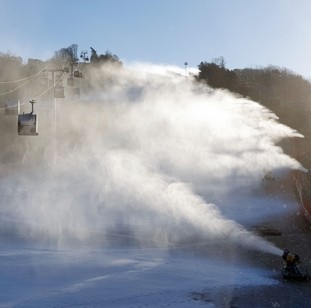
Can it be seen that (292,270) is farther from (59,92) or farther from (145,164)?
(145,164)

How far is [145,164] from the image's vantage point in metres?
29.4

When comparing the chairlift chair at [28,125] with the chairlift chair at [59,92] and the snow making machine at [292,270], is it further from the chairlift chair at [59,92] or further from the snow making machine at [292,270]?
the snow making machine at [292,270]

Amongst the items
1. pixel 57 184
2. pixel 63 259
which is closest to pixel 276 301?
pixel 63 259

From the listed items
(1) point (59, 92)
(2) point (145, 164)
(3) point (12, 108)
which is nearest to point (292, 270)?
(3) point (12, 108)

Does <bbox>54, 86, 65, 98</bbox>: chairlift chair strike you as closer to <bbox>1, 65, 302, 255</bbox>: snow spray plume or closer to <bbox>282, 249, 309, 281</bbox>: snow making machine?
<bbox>1, 65, 302, 255</bbox>: snow spray plume

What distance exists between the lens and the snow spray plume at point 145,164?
18125 mm

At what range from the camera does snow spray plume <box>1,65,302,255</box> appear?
18125mm

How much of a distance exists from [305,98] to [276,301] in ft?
231

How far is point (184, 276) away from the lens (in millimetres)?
11312

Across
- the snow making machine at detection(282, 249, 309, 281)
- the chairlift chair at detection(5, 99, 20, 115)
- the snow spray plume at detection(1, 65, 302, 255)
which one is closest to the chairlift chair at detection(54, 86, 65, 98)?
the chairlift chair at detection(5, 99, 20, 115)

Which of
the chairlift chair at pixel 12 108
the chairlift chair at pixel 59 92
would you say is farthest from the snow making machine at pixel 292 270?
the chairlift chair at pixel 59 92

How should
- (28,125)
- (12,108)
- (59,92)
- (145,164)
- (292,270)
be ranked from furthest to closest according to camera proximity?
(145,164) < (59,92) < (12,108) < (28,125) < (292,270)

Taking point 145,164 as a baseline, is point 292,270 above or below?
below

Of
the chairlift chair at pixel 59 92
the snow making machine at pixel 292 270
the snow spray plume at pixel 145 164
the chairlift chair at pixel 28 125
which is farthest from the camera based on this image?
the chairlift chair at pixel 59 92
